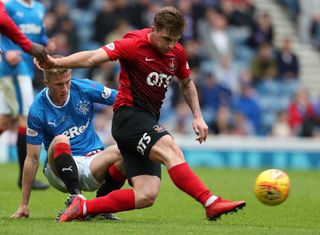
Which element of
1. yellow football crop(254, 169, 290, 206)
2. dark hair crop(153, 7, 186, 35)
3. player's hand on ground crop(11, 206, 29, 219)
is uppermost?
dark hair crop(153, 7, 186, 35)

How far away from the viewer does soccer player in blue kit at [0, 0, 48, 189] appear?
11320mm

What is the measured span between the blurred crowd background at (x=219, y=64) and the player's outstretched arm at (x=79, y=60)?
10.1 meters

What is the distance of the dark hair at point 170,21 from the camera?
7513 mm

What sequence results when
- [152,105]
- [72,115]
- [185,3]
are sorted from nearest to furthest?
[152,105] → [72,115] → [185,3]

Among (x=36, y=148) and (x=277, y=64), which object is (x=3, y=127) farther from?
(x=277, y=64)

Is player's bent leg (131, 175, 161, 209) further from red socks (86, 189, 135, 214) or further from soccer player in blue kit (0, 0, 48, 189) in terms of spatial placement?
soccer player in blue kit (0, 0, 48, 189)

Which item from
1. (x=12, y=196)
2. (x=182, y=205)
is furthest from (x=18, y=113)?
(x=182, y=205)

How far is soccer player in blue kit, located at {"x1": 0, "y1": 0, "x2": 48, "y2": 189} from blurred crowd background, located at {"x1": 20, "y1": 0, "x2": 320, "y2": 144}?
5831 mm

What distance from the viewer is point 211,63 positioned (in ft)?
Answer: 68.9

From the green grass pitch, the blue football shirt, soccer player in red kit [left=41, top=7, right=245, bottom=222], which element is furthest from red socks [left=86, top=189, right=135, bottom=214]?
the blue football shirt

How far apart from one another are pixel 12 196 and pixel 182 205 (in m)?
2.02

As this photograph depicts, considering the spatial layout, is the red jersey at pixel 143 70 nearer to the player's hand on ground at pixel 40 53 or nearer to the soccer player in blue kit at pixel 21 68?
the player's hand on ground at pixel 40 53

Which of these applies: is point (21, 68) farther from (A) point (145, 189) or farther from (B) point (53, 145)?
(A) point (145, 189)

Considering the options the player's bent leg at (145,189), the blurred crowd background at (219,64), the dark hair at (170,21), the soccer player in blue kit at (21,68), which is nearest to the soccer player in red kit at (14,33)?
the dark hair at (170,21)
